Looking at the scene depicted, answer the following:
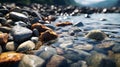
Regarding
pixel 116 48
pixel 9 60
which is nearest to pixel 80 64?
pixel 116 48

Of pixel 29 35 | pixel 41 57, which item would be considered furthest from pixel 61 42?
pixel 41 57

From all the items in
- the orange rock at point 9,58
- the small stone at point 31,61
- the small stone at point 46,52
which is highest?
the orange rock at point 9,58

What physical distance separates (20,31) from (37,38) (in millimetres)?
745

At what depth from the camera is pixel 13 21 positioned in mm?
11242

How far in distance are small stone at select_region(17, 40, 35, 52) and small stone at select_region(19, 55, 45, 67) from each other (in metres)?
0.87

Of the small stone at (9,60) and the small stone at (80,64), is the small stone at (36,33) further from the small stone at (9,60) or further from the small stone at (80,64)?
the small stone at (80,64)

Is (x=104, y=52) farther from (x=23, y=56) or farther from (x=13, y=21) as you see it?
(x=13, y=21)

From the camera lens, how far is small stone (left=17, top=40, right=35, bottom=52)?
7.73 metres

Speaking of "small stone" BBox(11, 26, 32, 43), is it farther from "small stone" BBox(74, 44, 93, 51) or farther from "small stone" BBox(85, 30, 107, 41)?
"small stone" BBox(85, 30, 107, 41)

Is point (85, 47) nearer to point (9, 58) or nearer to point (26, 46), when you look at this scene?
point (26, 46)

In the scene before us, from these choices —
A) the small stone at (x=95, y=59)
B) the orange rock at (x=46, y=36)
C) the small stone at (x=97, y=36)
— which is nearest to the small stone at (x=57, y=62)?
the small stone at (x=95, y=59)

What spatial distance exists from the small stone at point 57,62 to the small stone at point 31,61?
0.25m

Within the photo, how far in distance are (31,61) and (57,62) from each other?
789mm

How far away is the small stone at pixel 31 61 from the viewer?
21.4 feet
